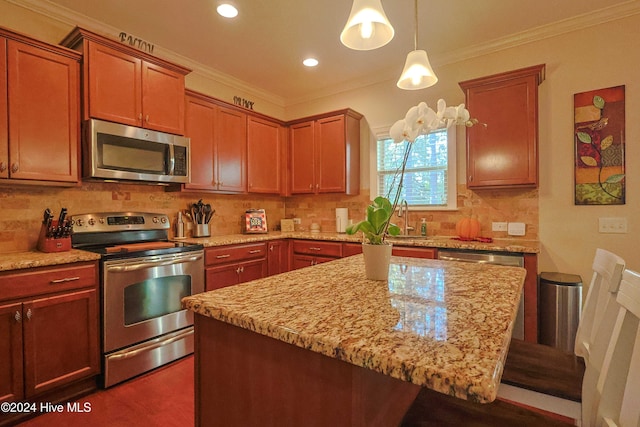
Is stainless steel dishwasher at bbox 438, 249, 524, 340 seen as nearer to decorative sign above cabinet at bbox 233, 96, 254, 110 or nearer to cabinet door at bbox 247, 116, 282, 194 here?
cabinet door at bbox 247, 116, 282, 194

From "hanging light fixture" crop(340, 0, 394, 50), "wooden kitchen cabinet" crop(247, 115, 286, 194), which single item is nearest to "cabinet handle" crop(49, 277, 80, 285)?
"wooden kitchen cabinet" crop(247, 115, 286, 194)

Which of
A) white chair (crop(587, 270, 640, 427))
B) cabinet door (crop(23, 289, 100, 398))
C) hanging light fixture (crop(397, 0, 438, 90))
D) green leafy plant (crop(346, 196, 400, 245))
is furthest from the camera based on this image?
cabinet door (crop(23, 289, 100, 398))

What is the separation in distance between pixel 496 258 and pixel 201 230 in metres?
2.80

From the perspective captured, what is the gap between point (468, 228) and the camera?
3.03 meters

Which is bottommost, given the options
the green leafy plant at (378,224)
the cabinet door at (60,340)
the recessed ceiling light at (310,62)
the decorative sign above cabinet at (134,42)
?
the cabinet door at (60,340)

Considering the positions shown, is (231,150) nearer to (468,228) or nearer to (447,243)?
(447,243)

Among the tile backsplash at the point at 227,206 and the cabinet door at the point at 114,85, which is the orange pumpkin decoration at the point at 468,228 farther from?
the cabinet door at the point at 114,85

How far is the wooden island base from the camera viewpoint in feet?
2.42

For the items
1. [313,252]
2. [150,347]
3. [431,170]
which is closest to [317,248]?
[313,252]

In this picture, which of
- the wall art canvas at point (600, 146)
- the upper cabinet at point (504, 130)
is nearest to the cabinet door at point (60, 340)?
the upper cabinet at point (504, 130)

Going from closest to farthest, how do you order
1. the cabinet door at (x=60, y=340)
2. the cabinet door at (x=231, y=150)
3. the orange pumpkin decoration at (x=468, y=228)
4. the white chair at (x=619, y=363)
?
the white chair at (x=619, y=363), the cabinet door at (x=60, y=340), the orange pumpkin decoration at (x=468, y=228), the cabinet door at (x=231, y=150)

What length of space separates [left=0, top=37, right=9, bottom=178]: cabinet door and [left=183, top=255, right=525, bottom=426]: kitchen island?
200 centimetres

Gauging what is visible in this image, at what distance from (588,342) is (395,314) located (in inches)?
40.3

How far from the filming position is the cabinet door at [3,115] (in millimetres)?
2035
